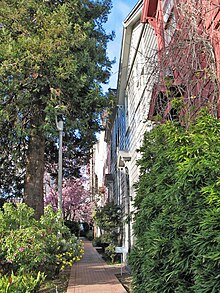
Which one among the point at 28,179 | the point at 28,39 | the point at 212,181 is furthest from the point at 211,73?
the point at 28,179

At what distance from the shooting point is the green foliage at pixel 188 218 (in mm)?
2979

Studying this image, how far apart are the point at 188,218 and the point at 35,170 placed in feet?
35.9

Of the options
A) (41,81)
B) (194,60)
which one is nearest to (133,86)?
(41,81)

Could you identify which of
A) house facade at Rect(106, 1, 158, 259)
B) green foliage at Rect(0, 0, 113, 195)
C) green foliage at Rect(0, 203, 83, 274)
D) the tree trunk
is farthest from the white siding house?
the tree trunk

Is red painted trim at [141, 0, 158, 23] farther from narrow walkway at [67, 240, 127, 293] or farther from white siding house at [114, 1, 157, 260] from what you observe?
narrow walkway at [67, 240, 127, 293]

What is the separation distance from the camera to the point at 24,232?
27.2 feet

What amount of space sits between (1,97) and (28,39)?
2.40 meters

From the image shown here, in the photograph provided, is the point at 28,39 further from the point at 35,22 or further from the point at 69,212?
the point at 69,212

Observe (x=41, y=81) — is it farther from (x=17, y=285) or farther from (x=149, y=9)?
(x=17, y=285)

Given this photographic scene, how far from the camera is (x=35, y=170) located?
Answer: 13703 mm

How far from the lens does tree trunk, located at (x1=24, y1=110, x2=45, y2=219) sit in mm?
13336

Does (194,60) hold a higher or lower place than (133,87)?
lower

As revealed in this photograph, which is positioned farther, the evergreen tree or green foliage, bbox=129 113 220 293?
the evergreen tree

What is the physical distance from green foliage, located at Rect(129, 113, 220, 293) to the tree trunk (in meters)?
9.30
